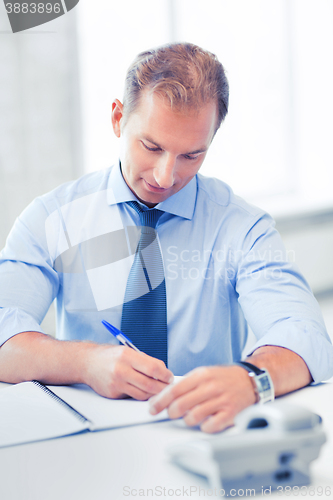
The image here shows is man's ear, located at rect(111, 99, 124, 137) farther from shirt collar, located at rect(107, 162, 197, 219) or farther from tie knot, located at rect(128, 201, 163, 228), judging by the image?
tie knot, located at rect(128, 201, 163, 228)

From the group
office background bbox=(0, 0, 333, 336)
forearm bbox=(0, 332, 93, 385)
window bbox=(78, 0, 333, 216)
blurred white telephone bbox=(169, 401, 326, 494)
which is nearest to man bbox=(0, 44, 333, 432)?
forearm bbox=(0, 332, 93, 385)

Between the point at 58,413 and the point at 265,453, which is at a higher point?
the point at 265,453

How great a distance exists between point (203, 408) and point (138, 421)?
0.10m

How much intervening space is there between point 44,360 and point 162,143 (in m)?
0.54

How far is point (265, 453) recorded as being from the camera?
1.62ft

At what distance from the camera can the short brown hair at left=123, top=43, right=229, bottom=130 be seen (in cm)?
103

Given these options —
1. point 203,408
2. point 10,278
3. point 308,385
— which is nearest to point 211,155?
point 10,278

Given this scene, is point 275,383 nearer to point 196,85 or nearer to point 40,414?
point 40,414

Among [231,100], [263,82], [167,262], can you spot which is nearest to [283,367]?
[167,262]

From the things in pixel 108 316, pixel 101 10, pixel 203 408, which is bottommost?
pixel 108 316

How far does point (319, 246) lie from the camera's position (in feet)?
10.2

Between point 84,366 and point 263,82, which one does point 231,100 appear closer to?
point 263,82

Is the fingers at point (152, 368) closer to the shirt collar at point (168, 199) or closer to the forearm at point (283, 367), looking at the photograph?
the forearm at point (283, 367)

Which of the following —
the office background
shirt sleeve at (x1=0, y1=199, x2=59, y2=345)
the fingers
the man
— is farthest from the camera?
the office background
